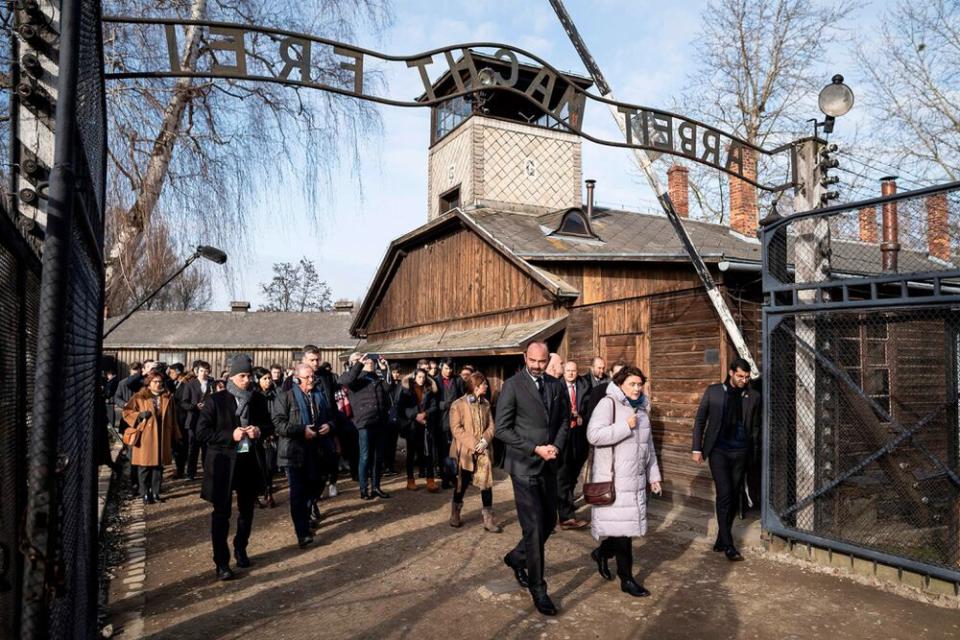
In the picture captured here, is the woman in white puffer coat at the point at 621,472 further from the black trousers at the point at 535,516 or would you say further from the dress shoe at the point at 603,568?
the black trousers at the point at 535,516

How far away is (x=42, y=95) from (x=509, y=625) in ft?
14.8


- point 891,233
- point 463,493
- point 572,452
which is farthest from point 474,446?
point 891,233

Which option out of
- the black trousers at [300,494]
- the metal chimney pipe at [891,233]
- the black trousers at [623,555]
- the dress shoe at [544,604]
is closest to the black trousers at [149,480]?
the black trousers at [300,494]

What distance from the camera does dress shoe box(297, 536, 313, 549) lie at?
24.3 feet

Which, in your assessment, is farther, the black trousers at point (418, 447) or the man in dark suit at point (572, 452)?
the black trousers at point (418, 447)

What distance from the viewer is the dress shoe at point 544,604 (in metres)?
5.37

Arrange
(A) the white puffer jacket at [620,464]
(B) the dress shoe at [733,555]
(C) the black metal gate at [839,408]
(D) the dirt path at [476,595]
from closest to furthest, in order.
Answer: (D) the dirt path at [476,595] < (A) the white puffer jacket at [620,464] < (C) the black metal gate at [839,408] < (B) the dress shoe at [733,555]

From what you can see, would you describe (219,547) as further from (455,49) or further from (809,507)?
(809,507)

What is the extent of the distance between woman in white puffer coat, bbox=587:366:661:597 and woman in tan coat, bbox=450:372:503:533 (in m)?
2.11

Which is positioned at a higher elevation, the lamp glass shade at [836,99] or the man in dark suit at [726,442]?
the lamp glass shade at [836,99]

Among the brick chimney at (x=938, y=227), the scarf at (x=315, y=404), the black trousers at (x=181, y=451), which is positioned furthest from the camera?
the black trousers at (x=181, y=451)

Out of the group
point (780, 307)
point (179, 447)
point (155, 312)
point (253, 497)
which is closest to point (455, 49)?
point (780, 307)

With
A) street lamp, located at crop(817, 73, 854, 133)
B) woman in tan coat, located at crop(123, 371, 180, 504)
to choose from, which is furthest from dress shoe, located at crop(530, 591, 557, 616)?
woman in tan coat, located at crop(123, 371, 180, 504)

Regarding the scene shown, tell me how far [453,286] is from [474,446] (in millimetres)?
9326
